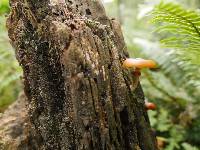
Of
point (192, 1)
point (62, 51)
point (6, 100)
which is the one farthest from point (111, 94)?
point (192, 1)

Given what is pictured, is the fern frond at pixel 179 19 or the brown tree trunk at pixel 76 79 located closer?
the brown tree trunk at pixel 76 79

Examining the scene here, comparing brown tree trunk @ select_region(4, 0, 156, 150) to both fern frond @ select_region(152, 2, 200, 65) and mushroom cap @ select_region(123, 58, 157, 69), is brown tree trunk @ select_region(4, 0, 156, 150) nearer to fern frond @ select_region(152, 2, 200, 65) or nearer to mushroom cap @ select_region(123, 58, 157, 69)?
mushroom cap @ select_region(123, 58, 157, 69)

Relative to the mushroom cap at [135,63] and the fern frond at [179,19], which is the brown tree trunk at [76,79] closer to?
the mushroom cap at [135,63]

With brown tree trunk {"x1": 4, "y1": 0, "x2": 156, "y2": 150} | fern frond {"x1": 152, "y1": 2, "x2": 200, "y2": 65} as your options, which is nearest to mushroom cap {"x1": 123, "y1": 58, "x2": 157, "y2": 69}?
brown tree trunk {"x1": 4, "y1": 0, "x2": 156, "y2": 150}

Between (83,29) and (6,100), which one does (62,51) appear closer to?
(83,29)

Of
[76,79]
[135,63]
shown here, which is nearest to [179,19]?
[135,63]

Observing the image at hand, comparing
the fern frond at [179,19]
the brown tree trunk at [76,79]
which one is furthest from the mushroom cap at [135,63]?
the fern frond at [179,19]

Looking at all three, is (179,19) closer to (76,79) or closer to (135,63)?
(135,63)

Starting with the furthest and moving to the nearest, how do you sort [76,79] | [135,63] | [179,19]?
[179,19], [135,63], [76,79]
